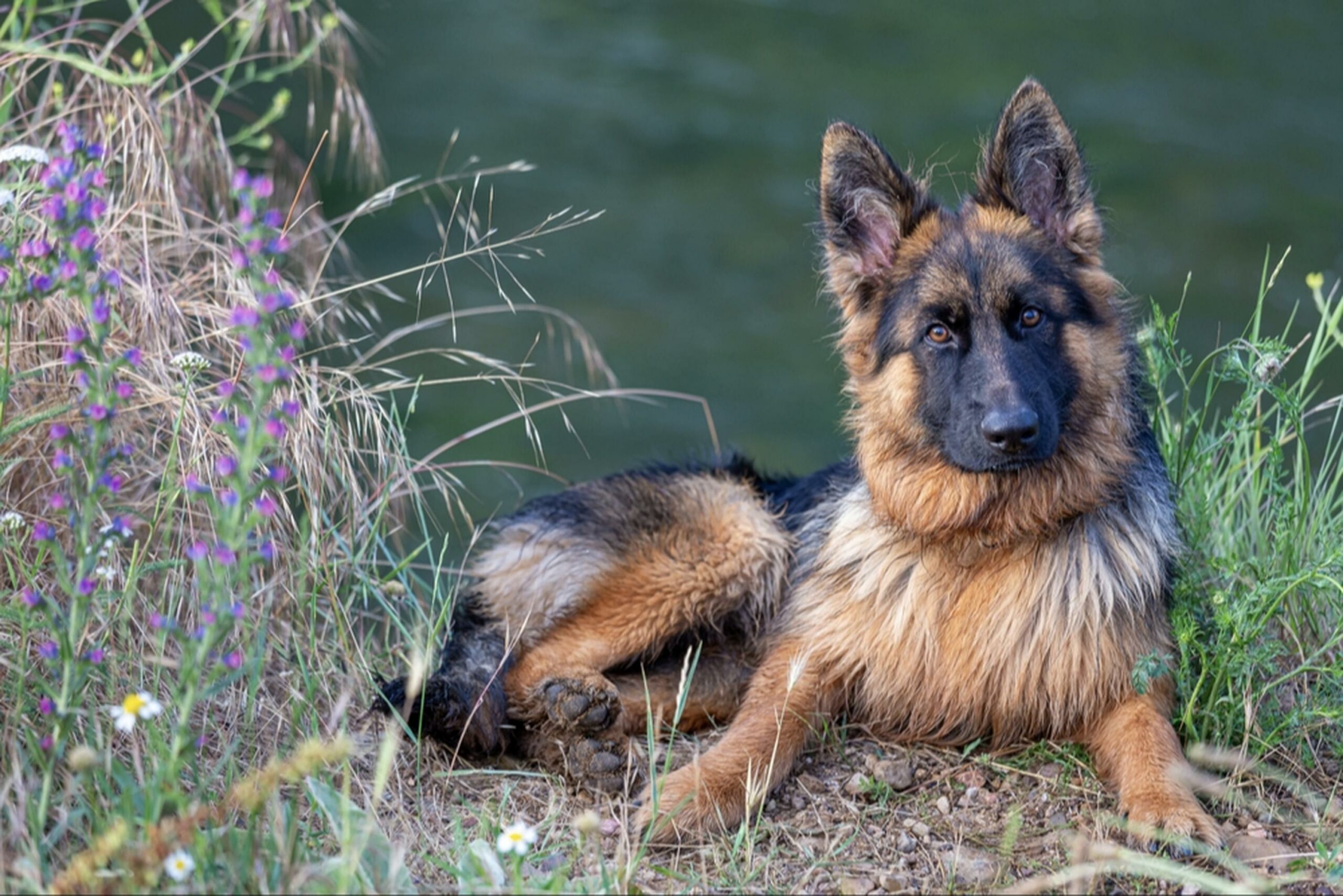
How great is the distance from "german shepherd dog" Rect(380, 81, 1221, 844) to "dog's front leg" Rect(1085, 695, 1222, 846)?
11 mm

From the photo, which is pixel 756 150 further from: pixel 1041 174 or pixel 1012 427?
pixel 1012 427

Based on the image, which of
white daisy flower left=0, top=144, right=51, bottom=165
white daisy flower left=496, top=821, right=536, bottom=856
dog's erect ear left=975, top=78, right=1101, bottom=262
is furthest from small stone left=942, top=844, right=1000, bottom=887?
white daisy flower left=0, top=144, right=51, bottom=165

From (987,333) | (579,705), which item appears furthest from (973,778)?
(987,333)

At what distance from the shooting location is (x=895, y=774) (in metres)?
4.08

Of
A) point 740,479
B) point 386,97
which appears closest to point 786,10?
point 386,97

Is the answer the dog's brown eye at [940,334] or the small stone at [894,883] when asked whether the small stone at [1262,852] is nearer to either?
the small stone at [894,883]

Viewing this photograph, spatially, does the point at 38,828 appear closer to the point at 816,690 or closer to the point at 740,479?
the point at 816,690

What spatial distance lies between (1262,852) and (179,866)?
8.91 feet

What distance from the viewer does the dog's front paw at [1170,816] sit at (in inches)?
136

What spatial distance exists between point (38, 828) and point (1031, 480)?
9.33 feet

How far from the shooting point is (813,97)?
12656mm

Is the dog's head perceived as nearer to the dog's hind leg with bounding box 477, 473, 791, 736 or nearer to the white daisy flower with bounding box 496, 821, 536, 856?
the dog's hind leg with bounding box 477, 473, 791, 736

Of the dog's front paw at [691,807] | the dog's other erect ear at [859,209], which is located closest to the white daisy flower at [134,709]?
the dog's front paw at [691,807]

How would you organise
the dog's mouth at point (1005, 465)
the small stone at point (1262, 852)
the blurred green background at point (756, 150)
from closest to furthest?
the small stone at point (1262, 852)
the dog's mouth at point (1005, 465)
the blurred green background at point (756, 150)
